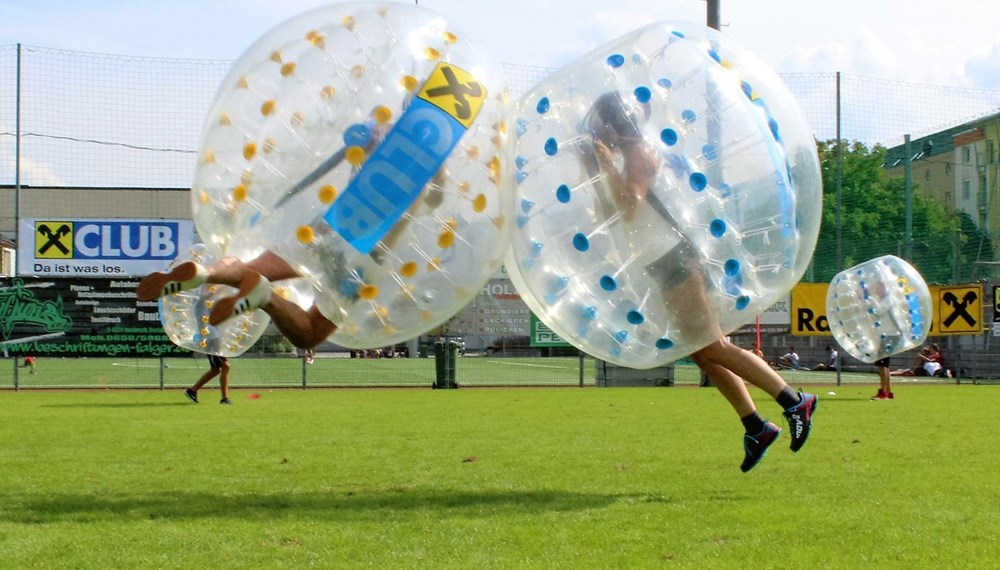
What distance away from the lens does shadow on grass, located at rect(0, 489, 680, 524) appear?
5.45m

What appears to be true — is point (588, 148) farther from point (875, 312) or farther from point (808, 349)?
point (808, 349)

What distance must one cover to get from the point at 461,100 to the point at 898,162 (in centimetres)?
2926

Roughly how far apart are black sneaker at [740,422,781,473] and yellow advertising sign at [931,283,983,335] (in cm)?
1729

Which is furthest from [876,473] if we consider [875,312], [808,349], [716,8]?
[808,349]

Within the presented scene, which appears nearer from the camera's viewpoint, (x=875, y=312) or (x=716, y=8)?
(x=875, y=312)

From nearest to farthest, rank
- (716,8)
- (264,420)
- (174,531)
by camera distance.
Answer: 1. (174,531)
2. (264,420)
3. (716,8)

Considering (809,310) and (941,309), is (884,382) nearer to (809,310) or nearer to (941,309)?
(809,310)

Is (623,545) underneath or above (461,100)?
underneath

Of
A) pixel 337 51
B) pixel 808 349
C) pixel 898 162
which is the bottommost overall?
pixel 808 349

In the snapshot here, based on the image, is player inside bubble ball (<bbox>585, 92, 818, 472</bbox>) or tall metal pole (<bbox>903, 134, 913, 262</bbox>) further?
tall metal pole (<bbox>903, 134, 913, 262</bbox>)

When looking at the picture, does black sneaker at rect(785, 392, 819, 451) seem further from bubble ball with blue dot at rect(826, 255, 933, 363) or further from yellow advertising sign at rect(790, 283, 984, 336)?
yellow advertising sign at rect(790, 283, 984, 336)

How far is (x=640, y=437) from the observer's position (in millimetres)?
9641

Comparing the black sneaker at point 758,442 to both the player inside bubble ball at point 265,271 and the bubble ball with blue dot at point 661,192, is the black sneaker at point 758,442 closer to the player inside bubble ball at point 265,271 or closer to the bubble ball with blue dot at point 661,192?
the bubble ball with blue dot at point 661,192

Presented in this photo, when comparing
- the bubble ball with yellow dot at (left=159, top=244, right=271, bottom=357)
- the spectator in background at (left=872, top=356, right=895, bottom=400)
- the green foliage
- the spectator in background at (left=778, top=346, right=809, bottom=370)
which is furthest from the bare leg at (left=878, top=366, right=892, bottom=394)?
the spectator in background at (left=778, top=346, right=809, bottom=370)
